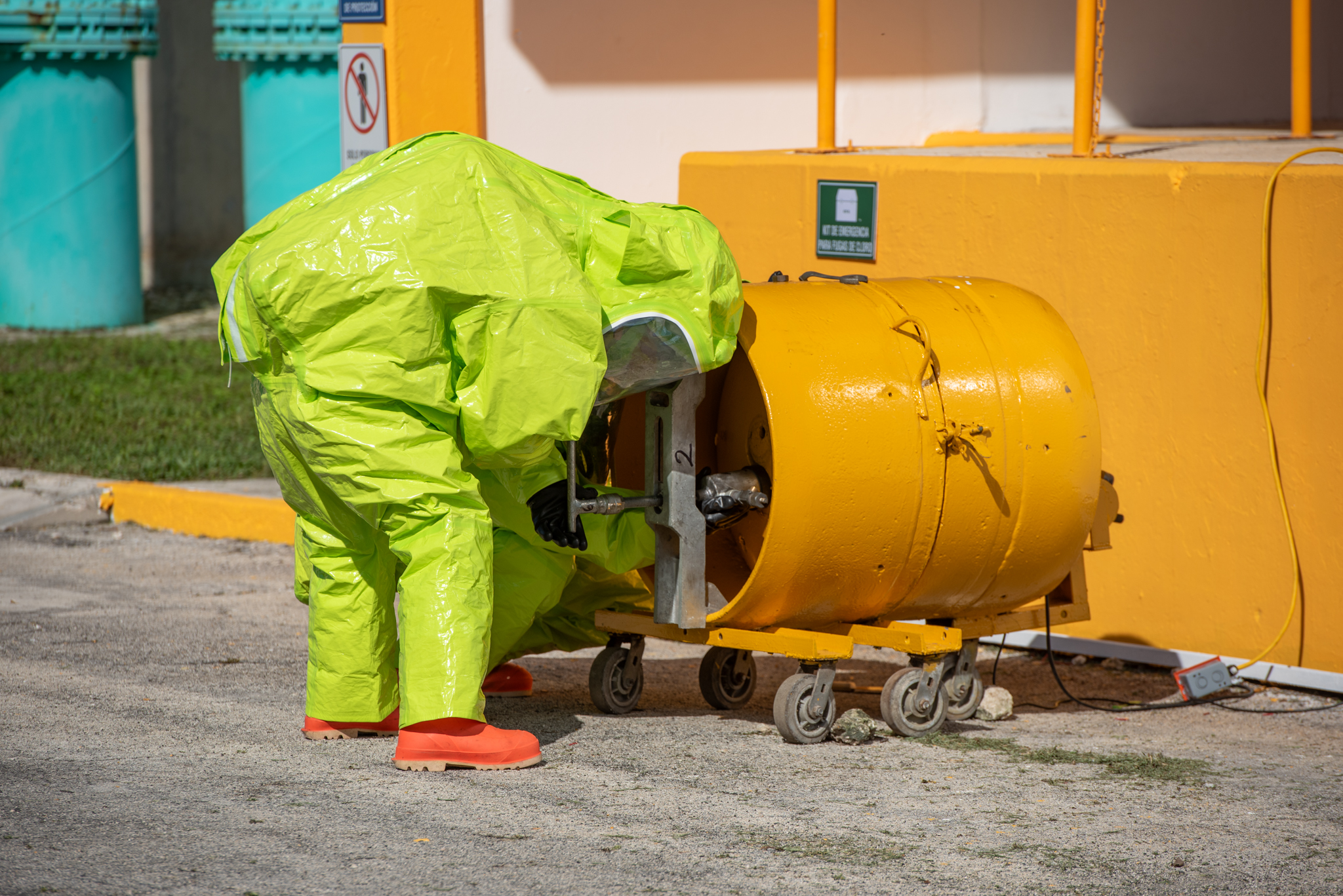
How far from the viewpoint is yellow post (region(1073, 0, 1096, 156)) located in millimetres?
6055

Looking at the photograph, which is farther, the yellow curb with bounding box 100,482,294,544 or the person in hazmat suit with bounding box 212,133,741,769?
the yellow curb with bounding box 100,482,294,544

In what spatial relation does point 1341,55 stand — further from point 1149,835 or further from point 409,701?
point 409,701

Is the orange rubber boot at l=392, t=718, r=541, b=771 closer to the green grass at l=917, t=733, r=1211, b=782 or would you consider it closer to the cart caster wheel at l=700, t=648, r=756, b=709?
the cart caster wheel at l=700, t=648, r=756, b=709

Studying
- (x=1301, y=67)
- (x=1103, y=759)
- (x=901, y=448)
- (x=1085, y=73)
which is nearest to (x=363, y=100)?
(x=1085, y=73)

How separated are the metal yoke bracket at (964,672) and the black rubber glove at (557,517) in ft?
4.11

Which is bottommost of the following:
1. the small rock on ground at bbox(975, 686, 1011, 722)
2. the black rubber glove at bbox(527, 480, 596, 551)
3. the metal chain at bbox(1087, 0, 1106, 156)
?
the small rock on ground at bbox(975, 686, 1011, 722)

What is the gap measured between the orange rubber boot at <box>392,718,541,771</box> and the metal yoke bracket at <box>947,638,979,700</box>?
1.50m

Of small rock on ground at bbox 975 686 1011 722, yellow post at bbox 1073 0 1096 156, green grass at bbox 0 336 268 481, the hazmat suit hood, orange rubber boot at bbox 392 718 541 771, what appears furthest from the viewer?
green grass at bbox 0 336 268 481

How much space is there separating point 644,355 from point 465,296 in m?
0.58

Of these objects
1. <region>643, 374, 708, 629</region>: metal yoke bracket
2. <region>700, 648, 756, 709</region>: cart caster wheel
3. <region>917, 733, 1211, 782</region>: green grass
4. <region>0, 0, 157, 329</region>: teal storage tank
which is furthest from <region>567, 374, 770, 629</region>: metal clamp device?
<region>0, 0, 157, 329</region>: teal storage tank

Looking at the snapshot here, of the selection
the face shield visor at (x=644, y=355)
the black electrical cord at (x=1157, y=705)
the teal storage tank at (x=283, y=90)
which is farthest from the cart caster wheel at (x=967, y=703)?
the teal storage tank at (x=283, y=90)

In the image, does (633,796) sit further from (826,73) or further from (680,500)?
(826,73)

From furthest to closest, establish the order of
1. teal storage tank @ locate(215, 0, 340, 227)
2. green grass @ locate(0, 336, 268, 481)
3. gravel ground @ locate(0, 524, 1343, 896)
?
1. teal storage tank @ locate(215, 0, 340, 227)
2. green grass @ locate(0, 336, 268, 481)
3. gravel ground @ locate(0, 524, 1343, 896)

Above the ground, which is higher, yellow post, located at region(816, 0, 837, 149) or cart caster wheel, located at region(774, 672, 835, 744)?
yellow post, located at region(816, 0, 837, 149)
